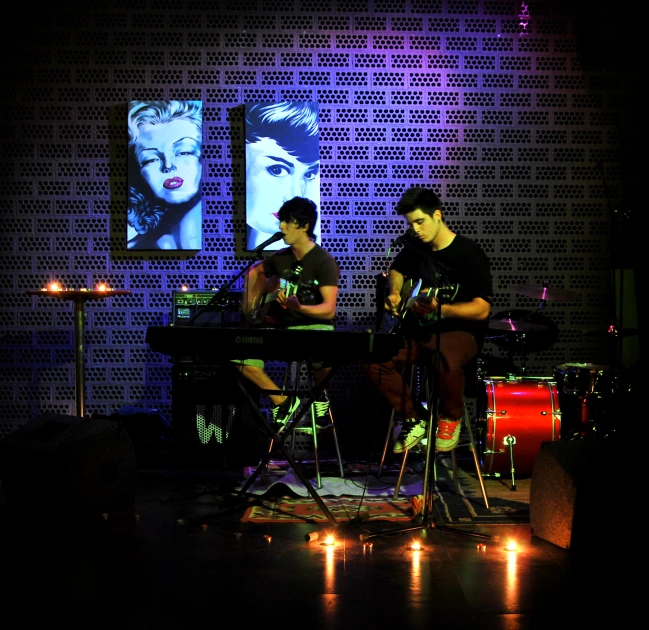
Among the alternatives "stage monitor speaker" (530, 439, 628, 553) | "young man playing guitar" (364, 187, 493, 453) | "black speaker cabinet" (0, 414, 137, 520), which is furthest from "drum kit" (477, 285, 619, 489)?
"black speaker cabinet" (0, 414, 137, 520)

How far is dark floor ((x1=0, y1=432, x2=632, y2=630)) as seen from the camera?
9.11 feet

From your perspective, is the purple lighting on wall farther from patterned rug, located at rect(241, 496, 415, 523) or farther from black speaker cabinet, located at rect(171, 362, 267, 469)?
patterned rug, located at rect(241, 496, 415, 523)

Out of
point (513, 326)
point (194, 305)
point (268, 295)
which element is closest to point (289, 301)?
point (268, 295)

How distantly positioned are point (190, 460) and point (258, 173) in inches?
94.2

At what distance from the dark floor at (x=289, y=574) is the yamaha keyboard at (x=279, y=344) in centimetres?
92

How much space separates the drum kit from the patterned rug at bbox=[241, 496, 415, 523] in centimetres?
82

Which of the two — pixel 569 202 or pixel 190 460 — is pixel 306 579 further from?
pixel 569 202

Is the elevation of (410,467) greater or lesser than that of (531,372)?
lesser

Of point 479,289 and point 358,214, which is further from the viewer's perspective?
point 358,214

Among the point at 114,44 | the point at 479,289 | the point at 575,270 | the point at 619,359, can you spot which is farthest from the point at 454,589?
the point at 114,44

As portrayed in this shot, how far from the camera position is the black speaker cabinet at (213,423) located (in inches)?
218

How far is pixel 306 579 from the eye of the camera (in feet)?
10.4

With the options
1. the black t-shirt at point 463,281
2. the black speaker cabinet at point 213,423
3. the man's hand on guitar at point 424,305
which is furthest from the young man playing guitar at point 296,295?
the man's hand on guitar at point 424,305

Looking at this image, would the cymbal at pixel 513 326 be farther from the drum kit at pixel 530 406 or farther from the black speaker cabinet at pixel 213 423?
the black speaker cabinet at pixel 213 423
